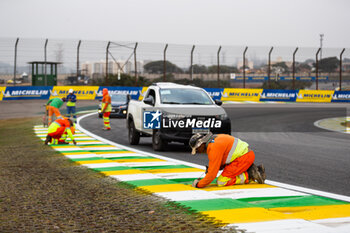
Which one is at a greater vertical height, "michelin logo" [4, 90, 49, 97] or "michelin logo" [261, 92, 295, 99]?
"michelin logo" [4, 90, 49, 97]

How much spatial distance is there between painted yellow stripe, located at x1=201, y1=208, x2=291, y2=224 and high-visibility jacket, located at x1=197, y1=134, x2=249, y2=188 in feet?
4.45

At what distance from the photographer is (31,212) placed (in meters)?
5.66

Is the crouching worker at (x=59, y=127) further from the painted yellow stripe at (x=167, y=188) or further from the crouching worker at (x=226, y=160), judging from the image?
the crouching worker at (x=226, y=160)

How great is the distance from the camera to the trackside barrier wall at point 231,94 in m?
34.4

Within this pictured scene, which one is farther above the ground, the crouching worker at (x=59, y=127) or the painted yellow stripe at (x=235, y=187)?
the crouching worker at (x=59, y=127)

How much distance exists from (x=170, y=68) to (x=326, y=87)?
52.1 feet

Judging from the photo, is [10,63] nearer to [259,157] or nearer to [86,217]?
[259,157]

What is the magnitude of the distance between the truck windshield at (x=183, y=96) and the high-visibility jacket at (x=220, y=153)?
5300mm

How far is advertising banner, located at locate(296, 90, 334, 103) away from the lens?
41688mm

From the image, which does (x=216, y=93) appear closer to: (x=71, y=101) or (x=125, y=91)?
(x=125, y=91)

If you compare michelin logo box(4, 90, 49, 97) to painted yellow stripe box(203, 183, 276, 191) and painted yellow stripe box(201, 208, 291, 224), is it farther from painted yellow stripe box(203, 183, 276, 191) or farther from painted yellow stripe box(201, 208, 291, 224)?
painted yellow stripe box(201, 208, 291, 224)

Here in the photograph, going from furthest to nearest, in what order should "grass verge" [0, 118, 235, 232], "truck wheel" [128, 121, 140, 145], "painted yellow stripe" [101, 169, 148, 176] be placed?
"truck wheel" [128, 121, 140, 145] < "painted yellow stripe" [101, 169, 148, 176] < "grass verge" [0, 118, 235, 232]

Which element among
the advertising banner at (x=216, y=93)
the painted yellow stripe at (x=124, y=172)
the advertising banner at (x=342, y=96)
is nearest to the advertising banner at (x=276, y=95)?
the advertising banner at (x=216, y=93)

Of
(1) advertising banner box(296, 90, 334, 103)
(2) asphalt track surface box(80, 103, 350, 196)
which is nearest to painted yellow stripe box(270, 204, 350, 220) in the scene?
(2) asphalt track surface box(80, 103, 350, 196)
